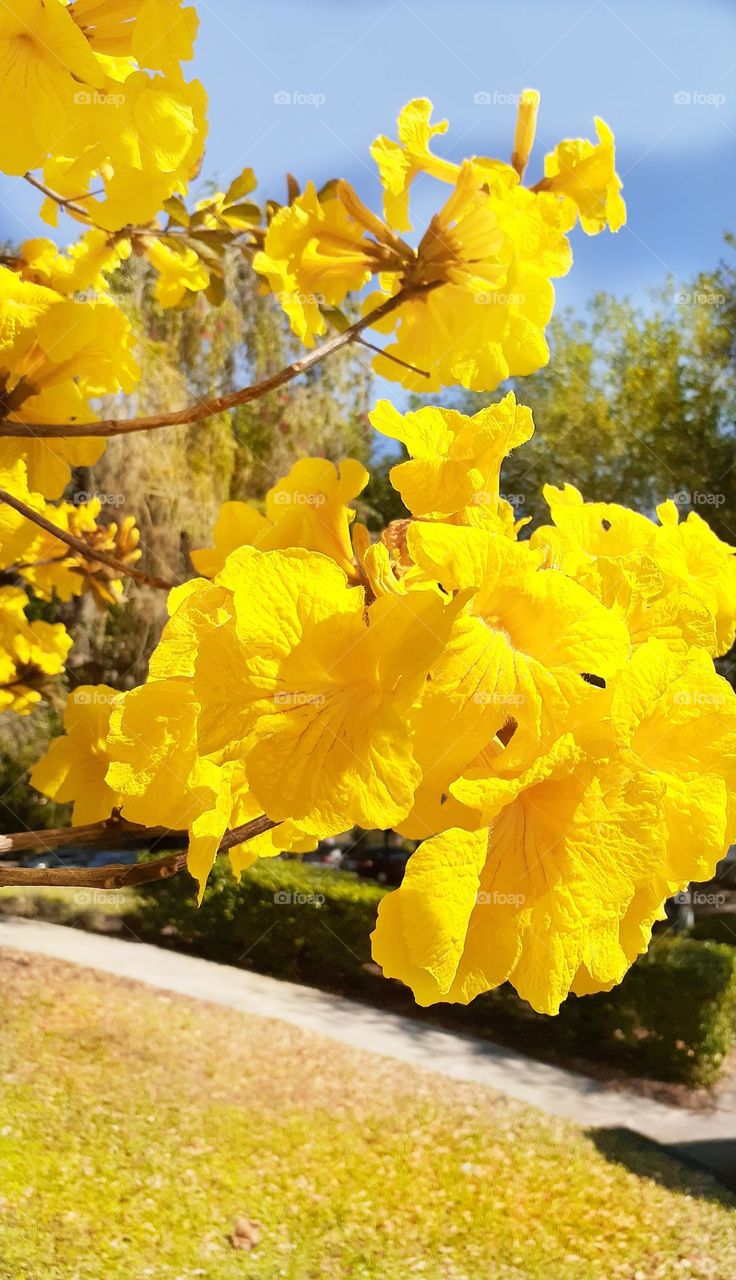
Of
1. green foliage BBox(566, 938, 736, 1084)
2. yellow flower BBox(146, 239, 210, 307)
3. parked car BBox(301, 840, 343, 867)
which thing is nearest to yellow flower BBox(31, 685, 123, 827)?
yellow flower BBox(146, 239, 210, 307)

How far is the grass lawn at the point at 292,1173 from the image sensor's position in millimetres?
3801

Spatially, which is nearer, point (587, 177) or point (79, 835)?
point (79, 835)

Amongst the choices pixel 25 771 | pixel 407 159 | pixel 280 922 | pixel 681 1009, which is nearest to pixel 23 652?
pixel 407 159

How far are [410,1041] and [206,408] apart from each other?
5845 millimetres

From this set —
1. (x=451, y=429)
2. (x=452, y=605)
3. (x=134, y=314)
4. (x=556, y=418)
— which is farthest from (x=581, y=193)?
(x=556, y=418)

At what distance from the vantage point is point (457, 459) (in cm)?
50

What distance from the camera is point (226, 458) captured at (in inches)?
327

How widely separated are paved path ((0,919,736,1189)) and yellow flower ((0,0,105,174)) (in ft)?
17.7

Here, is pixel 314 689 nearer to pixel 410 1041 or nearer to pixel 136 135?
pixel 136 135

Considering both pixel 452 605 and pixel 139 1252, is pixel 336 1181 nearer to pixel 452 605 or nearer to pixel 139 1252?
pixel 139 1252

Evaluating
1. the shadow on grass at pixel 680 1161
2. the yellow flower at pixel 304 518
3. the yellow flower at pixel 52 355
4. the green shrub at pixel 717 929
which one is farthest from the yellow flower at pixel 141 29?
the green shrub at pixel 717 929

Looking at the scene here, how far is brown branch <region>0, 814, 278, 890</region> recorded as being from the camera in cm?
51

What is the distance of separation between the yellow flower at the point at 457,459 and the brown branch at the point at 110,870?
0.56 feet

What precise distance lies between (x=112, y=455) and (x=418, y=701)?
7699 millimetres
